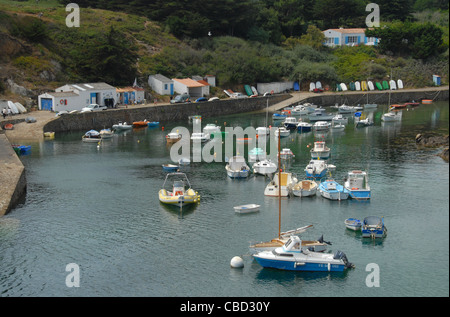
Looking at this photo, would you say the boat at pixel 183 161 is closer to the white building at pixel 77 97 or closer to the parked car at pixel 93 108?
the parked car at pixel 93 108

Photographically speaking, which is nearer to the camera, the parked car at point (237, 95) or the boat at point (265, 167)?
the boat at point (265, 167)

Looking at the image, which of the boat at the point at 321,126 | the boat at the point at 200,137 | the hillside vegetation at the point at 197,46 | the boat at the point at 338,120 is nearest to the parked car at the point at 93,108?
the hillside vegetation at the point at 197,46

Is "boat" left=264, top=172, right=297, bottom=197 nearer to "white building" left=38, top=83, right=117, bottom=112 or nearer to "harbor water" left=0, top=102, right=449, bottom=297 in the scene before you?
"harbor water" left=0, top=102, right=449, bottom=297

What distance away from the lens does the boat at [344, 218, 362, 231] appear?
39.4 m

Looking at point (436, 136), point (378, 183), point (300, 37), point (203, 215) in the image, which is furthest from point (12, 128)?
point (300, 37)

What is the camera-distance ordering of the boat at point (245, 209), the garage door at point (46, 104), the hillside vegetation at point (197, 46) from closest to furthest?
the boat at point (245, 209) → the garage door at point (46, 104) → the hillside vegetation at point (197, 46)

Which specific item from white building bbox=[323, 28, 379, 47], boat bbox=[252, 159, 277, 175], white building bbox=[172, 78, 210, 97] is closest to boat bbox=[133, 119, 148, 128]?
white building bbox=[172, 78, 210, 97]

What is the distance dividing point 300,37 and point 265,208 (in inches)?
3333

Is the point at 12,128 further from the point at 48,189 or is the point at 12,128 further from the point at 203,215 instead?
the point at 203,215

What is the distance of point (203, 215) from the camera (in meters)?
42.8

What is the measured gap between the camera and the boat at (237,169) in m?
52.5

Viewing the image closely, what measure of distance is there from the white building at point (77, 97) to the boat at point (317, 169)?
38.2 meters

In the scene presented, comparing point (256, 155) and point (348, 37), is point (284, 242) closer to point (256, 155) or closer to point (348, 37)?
point (256, 155)

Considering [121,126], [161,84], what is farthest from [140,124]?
[161,84]
